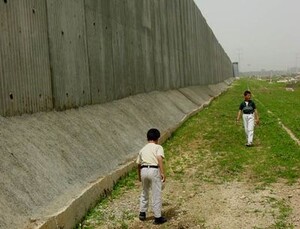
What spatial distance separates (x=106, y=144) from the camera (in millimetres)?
10539

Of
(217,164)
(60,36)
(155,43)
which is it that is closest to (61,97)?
(60,36)

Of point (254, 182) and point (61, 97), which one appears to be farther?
point (61, 97)

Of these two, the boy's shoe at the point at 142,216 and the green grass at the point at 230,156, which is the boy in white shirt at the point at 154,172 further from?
the green grass at the point at 230,156

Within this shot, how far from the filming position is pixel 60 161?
8.14 metres

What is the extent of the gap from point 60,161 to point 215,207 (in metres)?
2.77

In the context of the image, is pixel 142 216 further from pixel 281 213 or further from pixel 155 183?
pixel 281 213

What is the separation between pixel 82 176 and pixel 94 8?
19.7 ft

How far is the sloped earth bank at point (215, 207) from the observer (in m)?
7.11

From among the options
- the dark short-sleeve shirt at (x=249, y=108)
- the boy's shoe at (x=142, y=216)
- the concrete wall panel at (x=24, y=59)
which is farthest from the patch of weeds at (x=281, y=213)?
the dark short-sleeve shirt at (x=249, y=108)

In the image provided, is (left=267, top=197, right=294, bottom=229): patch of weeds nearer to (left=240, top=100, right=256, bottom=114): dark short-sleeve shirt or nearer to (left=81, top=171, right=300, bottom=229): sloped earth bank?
(left=81, top=171, right=300, bottom=229): sloped earth bank

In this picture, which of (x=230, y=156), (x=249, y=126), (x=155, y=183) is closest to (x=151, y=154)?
(x=155, y=183)

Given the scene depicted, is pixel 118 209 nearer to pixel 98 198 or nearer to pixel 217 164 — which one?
pixel 98 198

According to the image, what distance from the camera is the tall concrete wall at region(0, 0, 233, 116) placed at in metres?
8.33

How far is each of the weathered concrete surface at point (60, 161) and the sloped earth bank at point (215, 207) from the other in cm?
50
